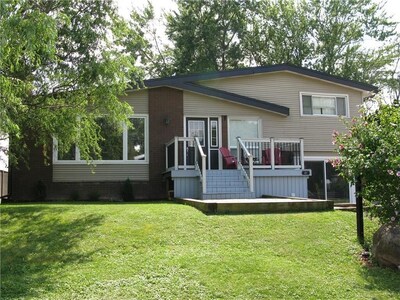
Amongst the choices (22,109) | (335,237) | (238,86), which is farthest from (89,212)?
(238,86)

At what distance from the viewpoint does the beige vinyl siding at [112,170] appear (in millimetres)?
14469

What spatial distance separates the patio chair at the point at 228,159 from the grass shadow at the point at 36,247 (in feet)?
20.7

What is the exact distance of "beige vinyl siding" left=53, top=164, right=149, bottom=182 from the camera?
14469 millimetres

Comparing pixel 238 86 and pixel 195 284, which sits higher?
pixel 238 86

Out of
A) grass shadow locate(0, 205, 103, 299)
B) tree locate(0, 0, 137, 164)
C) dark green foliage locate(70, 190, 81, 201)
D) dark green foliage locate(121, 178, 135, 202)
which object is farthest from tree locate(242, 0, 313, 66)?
grass shadow locate(0, 205, 103, 299)

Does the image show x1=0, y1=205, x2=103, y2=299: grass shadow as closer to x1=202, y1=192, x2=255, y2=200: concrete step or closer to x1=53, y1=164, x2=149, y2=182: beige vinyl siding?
x1=202, y1=192, x2=255, y2=200: concrete step

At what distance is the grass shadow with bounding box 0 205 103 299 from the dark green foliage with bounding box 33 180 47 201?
202 inches

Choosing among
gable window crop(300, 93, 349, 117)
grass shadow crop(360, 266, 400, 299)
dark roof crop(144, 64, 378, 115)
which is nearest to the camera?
grass shadow crop(360, 266, 400, 299)

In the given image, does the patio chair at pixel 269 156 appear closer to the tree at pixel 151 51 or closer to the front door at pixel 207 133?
the front door at pixel 207 133

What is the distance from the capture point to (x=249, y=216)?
8602 millimetres

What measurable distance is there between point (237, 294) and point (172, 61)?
29.0 meters

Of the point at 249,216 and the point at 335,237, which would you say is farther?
the point at 249,216

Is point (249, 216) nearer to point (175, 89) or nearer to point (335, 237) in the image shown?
point (335, 237)

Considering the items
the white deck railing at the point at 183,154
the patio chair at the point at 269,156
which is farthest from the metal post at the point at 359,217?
the patio chair at the point at 269,156
